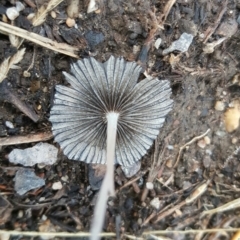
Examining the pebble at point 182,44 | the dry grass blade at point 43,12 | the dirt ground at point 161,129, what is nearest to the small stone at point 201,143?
the dirt ground at point 161,129

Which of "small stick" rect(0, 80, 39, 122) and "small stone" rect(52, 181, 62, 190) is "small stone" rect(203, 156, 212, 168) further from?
"small stick" rect(0, 80, 39, 122)

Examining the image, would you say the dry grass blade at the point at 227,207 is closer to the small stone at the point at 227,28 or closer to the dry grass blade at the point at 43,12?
the small stone at the point at 227,28

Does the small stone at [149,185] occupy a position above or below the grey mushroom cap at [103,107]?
below

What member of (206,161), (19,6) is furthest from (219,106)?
(19,6)

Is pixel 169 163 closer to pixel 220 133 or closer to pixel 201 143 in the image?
pixel 201 143

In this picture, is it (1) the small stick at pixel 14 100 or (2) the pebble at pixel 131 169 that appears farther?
(2) the pebble at pixel 131 169

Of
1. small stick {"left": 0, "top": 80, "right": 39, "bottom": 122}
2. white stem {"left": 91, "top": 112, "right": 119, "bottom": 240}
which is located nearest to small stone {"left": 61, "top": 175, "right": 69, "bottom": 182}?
small stick {"left": 0, "top": 80, "right": 39, "bottom": 122}

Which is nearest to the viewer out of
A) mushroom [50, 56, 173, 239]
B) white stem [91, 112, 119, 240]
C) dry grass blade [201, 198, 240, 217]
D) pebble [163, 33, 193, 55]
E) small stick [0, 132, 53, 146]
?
white stem [91, 112, 119, 240]
